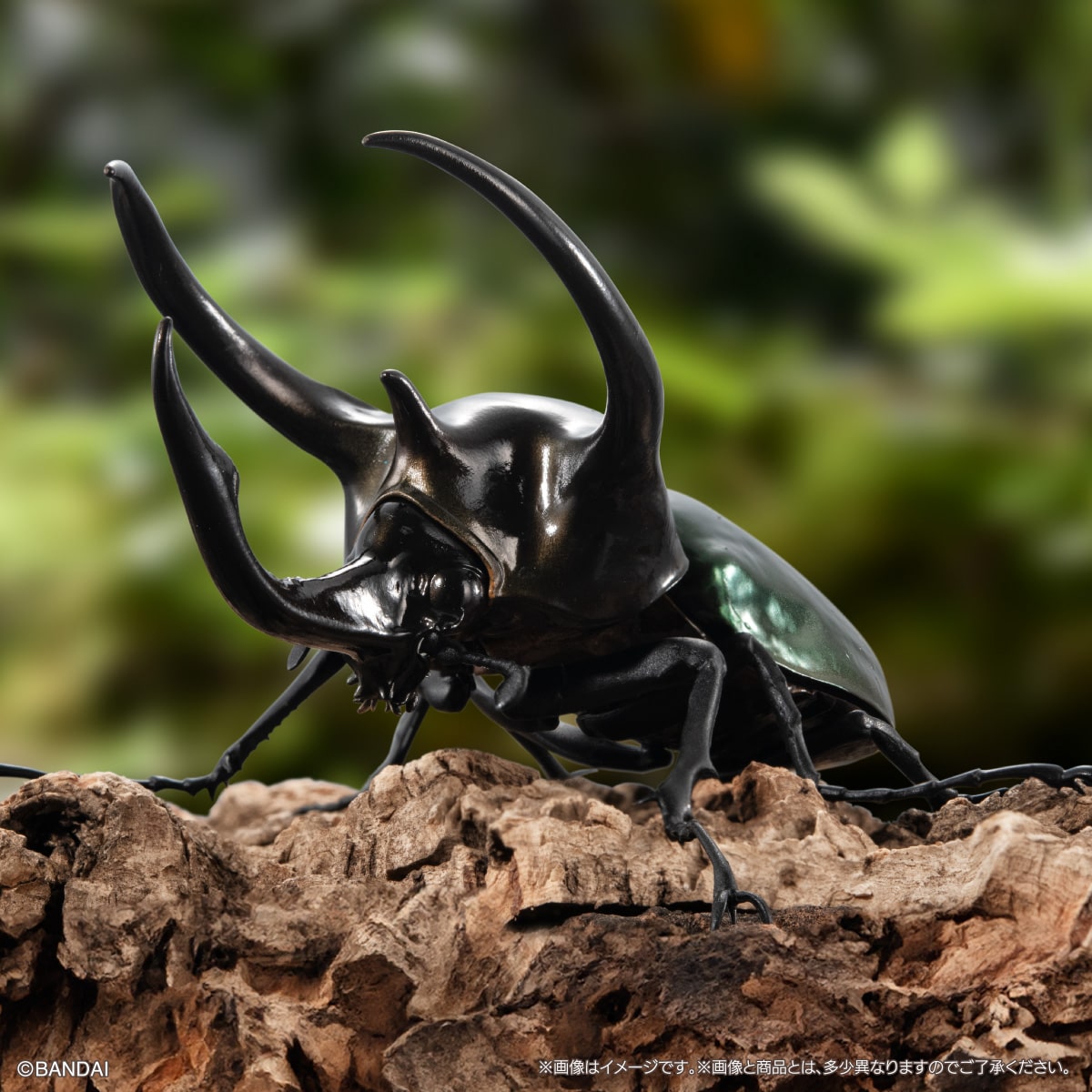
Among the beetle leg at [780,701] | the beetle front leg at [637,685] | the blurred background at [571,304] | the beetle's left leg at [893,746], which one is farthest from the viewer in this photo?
the blurred background at [571,304]

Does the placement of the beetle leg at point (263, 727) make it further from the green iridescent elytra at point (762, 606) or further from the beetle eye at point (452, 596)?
the green iridescent elytra at point (762, 606)

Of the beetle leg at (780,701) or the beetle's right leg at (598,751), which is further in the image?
the beetle's right leg at (598,751)

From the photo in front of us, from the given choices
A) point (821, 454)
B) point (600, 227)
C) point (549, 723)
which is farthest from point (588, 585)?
point (600, 227)

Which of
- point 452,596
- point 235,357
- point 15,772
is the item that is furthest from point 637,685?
point 15,772

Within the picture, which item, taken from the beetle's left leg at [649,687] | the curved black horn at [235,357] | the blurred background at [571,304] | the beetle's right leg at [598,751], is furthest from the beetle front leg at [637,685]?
the blurred background at [571,304]

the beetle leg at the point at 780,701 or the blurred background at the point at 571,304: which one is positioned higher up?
the blurred background at the point at 571,304

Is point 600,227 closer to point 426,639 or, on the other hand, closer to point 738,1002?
point 426,639

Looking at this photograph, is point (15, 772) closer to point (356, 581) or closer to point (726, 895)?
point (356, 581)
